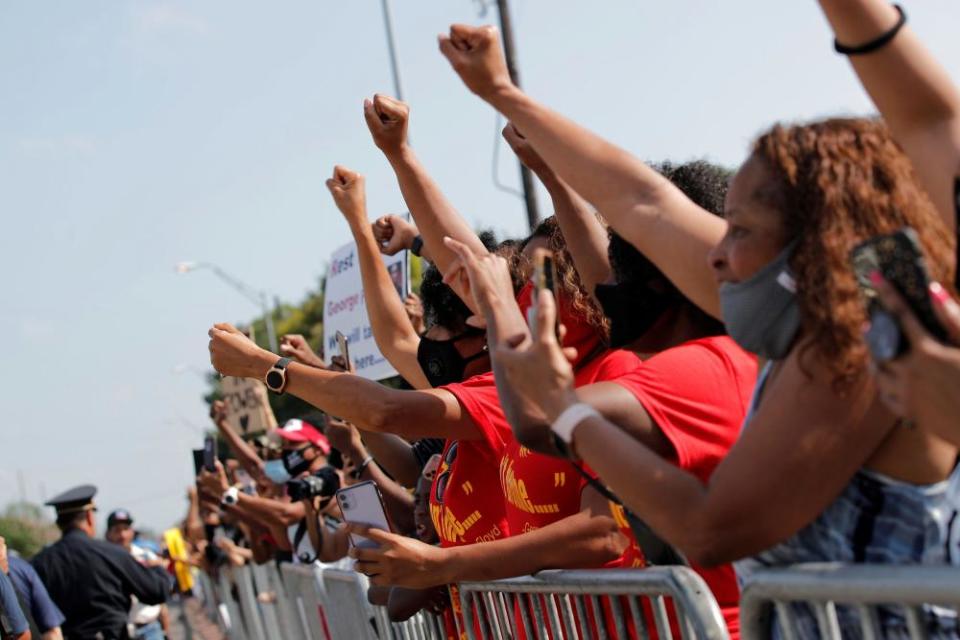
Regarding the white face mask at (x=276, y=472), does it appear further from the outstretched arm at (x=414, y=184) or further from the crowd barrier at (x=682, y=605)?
the outstretched arm at (x=414, y=184)

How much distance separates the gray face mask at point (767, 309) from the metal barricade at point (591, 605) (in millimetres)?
609

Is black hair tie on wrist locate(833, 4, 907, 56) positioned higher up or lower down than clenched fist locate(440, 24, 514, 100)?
lower down

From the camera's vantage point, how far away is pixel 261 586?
409 inches

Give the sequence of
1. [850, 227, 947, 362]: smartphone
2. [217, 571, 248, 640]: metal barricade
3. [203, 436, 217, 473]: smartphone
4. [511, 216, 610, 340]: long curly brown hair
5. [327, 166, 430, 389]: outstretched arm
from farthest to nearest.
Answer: [217, 571, 248, 640]: metal barricade → [203, 436, 217, 473]: smartphone → [327, 166, 430, 389]: outstretched arm → [511, 216, 610, 340]: long curly brown hair → [850, 227, 947, 362]: smartphone

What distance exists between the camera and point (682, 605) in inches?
103

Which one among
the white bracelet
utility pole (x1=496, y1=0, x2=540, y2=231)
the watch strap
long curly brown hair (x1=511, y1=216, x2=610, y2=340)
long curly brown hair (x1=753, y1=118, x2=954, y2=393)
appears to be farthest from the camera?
utility pole (x1=496, y1=0, x2=540, y2=231)

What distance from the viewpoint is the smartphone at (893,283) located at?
5.84 ft

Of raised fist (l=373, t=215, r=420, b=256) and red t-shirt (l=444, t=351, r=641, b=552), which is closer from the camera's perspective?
red t-shirt (l=444, t=351, r=641, b=552)

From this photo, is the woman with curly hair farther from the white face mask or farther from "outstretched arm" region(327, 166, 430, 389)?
the white face mask

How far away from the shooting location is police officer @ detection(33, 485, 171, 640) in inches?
391

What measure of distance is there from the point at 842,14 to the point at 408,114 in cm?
232

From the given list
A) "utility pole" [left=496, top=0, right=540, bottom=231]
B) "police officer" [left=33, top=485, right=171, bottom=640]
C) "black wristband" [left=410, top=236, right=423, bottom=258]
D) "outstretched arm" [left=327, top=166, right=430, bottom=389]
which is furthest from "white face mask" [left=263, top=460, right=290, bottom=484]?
"outstretched arm" [left=327, top=166, right=430, bottom=389]

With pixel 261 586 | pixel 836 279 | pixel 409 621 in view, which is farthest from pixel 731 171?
pixel 261 586

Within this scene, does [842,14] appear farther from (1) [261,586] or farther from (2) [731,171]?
(1) [261,586]
